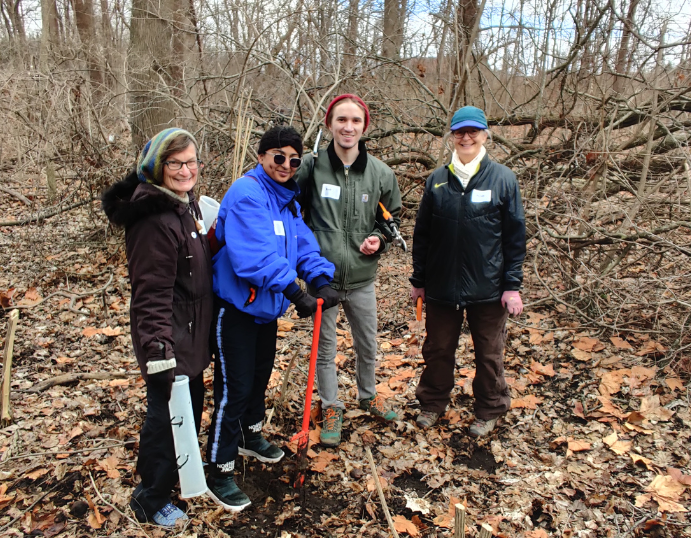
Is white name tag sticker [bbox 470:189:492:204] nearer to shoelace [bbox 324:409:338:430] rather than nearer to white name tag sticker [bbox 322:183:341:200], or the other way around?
white name tag sticker [bbox 322:183:341:200]

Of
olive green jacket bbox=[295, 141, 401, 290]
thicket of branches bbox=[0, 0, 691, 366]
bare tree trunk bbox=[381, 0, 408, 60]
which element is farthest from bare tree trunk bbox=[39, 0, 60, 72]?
olive green jacket bbox=[295, 141, 401, 290]

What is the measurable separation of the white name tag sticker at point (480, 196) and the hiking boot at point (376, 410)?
1610 millimetres

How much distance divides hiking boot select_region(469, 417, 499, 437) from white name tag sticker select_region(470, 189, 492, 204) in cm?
158

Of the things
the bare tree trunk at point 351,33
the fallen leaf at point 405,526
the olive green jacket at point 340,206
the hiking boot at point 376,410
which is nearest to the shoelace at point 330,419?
the hiking boot at point 376,410

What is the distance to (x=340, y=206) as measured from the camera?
3150mm

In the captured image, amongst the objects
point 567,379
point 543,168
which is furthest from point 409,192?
point 567,379

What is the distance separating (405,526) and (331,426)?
0.87 meters

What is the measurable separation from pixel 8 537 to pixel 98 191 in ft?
16.6

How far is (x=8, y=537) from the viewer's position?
8.25ft

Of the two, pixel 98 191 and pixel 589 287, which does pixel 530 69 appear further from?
pixel 98 191

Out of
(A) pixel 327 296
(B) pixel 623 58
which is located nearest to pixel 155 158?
(A) pixel 327 296

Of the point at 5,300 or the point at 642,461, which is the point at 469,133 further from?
the point at 5,300

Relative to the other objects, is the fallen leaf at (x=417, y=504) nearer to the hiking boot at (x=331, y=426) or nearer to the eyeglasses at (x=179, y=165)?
the hiking boot at (x=331, y=426)

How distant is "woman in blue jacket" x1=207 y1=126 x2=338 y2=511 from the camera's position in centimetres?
257
